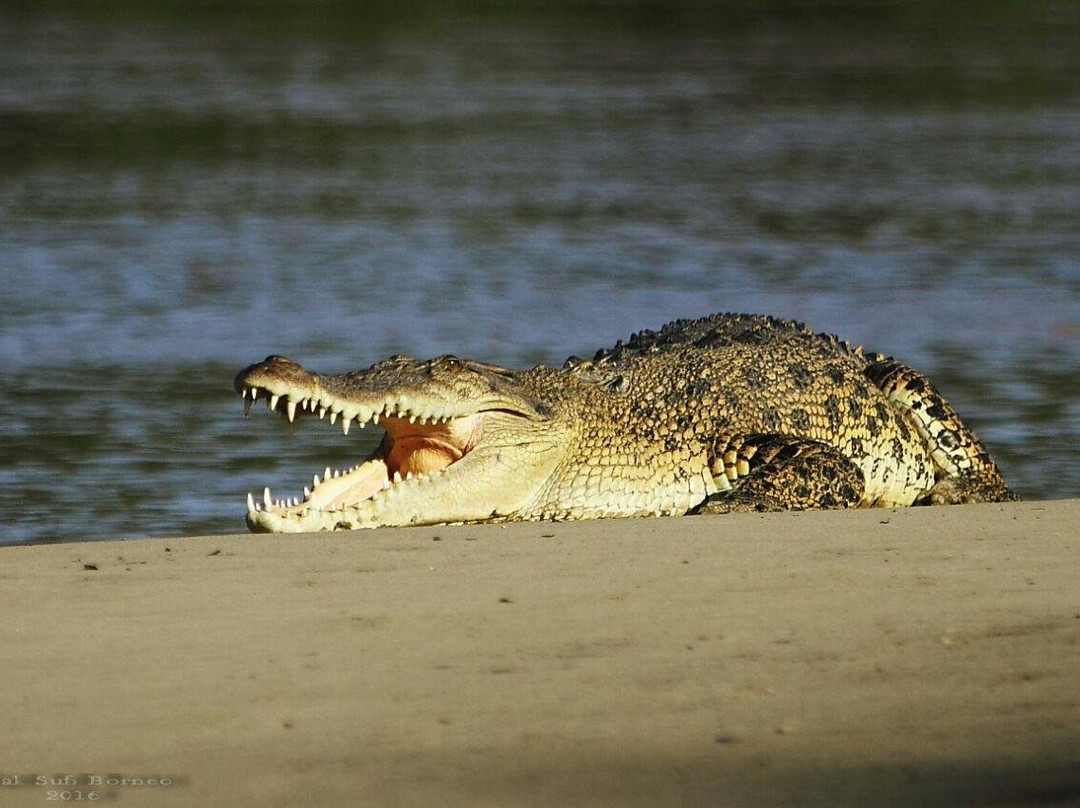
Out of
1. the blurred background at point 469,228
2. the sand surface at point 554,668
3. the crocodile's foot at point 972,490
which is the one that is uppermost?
the blurred background at point 469,228

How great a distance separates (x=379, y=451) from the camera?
6.60m

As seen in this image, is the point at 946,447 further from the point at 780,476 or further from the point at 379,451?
the point at 379,451

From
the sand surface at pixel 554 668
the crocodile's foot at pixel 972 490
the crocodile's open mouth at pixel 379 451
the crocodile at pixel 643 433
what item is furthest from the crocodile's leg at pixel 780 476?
the sand surface at pixel 554 668

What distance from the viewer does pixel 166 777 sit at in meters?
3.43

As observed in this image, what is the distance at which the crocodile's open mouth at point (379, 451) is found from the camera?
20.0 ft

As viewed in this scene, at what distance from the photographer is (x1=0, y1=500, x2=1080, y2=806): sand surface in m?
3.41

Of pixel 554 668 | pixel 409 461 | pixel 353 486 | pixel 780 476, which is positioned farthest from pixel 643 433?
pixel 554 668

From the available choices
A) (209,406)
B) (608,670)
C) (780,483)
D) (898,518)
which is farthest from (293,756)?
(209,406)

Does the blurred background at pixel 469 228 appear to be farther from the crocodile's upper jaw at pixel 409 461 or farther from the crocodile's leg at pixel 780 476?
the crocodile's leg at pixel 780 476

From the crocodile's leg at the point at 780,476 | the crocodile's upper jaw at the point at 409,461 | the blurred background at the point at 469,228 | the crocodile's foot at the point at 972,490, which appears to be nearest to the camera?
the crocodile's upper jaw at the point at 409,461

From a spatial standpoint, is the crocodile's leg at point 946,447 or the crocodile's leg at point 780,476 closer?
the crocodile's leg at point 780,476

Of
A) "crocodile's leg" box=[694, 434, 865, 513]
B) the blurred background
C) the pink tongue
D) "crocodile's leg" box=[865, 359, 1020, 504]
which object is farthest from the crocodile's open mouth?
"crocodile's leg" box=[865, 359, 1020, 504]

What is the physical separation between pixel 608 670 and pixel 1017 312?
8836 mm

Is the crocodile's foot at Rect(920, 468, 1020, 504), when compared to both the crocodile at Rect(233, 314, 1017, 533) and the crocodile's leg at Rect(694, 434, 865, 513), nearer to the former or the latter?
the crocodile at Rect(233, 314, 1017, 533)
